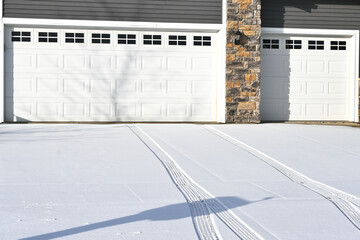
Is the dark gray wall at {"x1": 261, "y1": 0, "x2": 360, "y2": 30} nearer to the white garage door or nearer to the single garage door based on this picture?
the single garage door

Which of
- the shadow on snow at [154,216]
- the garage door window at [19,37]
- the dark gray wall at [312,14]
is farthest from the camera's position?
the dark gray wall at [312,14]

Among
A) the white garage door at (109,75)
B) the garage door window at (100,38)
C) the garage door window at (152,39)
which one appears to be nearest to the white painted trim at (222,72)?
the white garage door at (109,75)

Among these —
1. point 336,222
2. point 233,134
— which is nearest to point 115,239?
point 336,222

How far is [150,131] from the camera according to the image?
1130cm

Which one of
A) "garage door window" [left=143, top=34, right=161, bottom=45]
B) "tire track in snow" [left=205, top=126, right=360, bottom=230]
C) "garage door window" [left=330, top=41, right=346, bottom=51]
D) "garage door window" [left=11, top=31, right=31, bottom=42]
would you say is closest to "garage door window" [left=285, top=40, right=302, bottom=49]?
"garage door window" [left=330, top=41, right=346, bottom=51]

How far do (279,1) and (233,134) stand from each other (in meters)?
4.88

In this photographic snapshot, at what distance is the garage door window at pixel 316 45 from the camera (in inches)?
569

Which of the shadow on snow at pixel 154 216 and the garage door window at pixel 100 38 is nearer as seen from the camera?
the shadow on snow at pixel 154 216

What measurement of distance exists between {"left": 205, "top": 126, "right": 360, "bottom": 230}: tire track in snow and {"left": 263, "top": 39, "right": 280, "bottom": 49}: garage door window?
19.0ft

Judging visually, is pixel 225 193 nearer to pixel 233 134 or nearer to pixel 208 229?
pixel 208 229

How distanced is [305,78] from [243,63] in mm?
1982

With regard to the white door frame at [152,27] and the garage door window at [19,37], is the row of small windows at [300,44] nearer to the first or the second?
the white door frame at [152,27]

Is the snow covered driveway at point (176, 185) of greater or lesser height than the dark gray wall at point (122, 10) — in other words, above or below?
below

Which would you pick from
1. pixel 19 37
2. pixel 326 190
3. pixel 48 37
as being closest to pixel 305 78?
pixel 48 37
